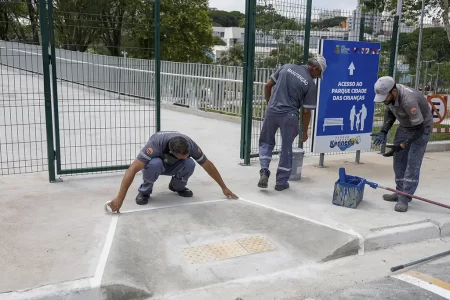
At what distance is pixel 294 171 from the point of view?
671 cm

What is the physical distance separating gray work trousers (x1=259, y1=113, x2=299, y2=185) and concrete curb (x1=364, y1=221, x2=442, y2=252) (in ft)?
5.43

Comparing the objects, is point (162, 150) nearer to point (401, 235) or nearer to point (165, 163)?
point (165, 163)

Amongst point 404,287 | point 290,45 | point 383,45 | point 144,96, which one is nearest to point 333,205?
point 404,287

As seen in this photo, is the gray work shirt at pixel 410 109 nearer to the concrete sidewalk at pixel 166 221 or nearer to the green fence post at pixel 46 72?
the concrete sidewalk at pixel 166 221

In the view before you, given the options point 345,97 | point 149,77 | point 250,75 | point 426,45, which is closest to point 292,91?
point 250,75

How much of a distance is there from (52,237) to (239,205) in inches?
85.8

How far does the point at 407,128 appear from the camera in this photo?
221 inches

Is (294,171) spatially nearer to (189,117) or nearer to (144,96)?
(144,96)

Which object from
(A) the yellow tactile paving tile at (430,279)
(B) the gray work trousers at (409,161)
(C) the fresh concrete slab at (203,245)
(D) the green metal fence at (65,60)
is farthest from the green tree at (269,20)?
(A) the yellow tactile paving tile at (430,279)

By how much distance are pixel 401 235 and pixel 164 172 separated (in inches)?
109

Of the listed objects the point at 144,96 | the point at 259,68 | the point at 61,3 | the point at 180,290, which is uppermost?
the point at 61,3

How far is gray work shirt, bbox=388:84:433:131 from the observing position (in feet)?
17.3

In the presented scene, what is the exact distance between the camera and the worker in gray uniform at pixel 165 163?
481 cm

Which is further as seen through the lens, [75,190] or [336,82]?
[336,82]
